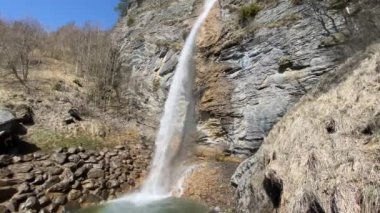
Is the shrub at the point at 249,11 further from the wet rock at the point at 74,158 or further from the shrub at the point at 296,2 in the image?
the wet rock at the point at 74,158

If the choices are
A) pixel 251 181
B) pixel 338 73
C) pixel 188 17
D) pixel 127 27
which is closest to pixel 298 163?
pixel 251 181

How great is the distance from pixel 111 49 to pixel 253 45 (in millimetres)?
13239

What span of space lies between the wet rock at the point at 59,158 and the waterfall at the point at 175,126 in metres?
3.43

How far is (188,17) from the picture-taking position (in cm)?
2239

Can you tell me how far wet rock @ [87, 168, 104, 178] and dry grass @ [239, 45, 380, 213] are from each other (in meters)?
7.57

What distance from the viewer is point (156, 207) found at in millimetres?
11789

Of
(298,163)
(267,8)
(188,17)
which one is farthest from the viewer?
(188,17)

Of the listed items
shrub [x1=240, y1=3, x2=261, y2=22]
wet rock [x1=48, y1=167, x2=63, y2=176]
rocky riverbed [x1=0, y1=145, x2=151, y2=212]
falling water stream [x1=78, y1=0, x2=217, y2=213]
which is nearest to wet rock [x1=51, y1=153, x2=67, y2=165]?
rocky riverbed [x1=0, y1=145, x2=151, y2=212]

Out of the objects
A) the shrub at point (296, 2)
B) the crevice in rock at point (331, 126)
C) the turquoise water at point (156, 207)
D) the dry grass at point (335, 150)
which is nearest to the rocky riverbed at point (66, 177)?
the turquoise water at point (156, 207)

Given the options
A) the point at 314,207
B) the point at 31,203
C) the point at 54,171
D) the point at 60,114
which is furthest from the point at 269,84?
the point at 60,114

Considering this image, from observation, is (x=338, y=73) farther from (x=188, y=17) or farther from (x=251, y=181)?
(x=188, y=17)

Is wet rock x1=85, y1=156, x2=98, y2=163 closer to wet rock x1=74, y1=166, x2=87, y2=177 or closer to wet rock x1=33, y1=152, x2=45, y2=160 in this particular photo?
wet rock x1=74, y1=166, x2=87, y2=177

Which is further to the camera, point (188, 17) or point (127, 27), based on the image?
point (127, 27)

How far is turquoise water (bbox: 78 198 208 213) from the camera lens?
37.3 ft
